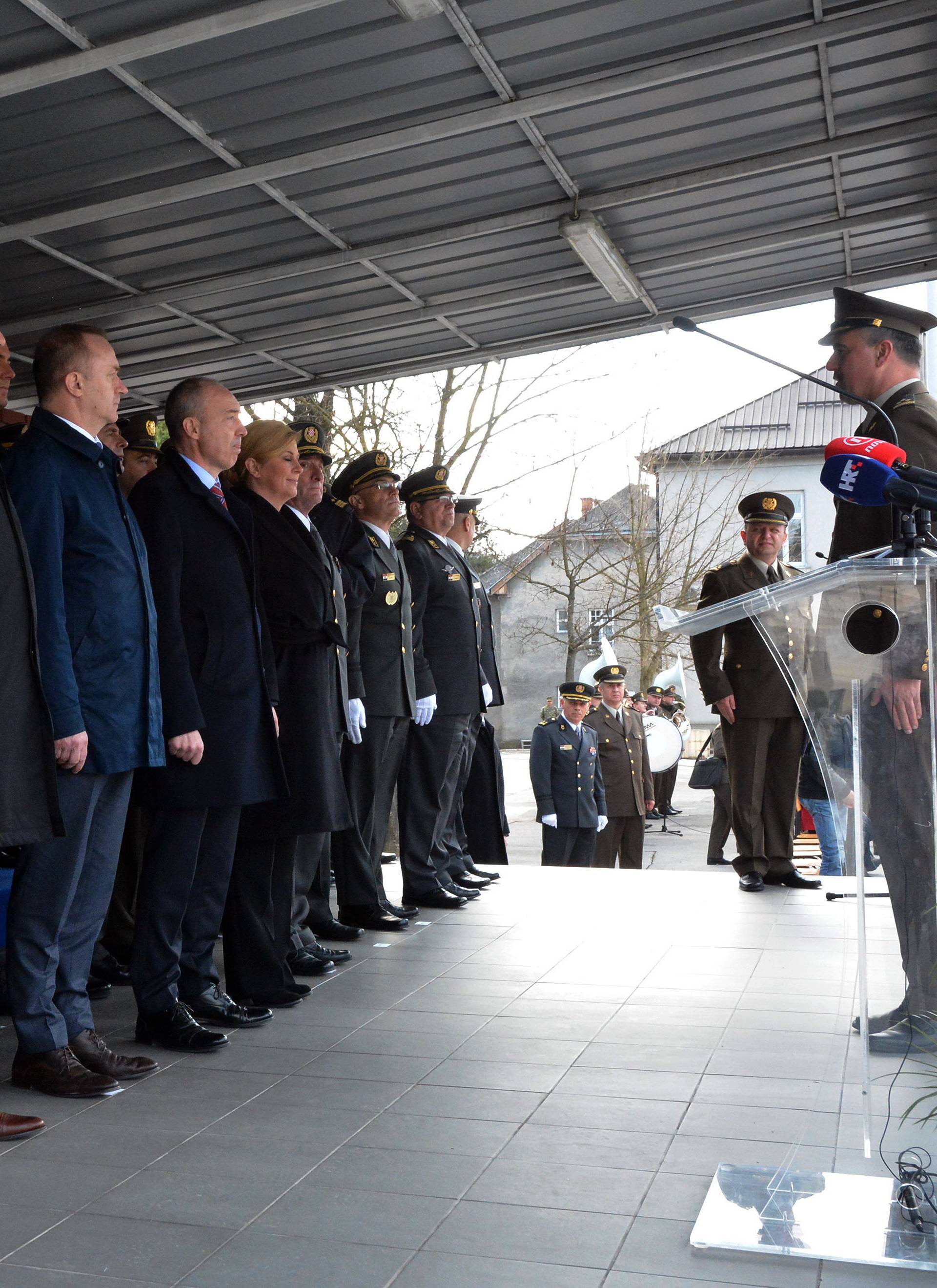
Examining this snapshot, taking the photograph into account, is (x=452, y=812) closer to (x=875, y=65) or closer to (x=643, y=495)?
(x=875, y=65)

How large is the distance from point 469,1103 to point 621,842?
9.85m

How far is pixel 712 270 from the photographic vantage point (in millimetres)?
7473

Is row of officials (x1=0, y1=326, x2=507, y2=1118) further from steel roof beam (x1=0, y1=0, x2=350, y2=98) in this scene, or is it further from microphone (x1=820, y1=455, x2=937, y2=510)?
microphone (x1=820, y1=455, x2=937, y2=510)

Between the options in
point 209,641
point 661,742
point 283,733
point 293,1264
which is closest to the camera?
point 293,1264

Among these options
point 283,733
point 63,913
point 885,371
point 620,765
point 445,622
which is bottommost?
point 63,913

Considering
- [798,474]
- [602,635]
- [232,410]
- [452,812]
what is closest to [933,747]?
[232,410]

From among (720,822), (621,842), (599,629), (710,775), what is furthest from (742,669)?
(599,629)

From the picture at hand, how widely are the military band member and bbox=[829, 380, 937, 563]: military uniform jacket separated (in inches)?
349

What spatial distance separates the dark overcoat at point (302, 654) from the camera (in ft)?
15.2

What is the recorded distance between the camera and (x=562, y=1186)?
2.84 metres

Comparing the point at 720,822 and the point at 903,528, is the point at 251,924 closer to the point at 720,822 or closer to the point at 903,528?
the point at 903,528

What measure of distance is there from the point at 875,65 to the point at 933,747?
3.99m

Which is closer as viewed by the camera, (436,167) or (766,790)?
(436,167)

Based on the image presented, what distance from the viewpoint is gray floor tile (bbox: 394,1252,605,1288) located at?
2359 mm
